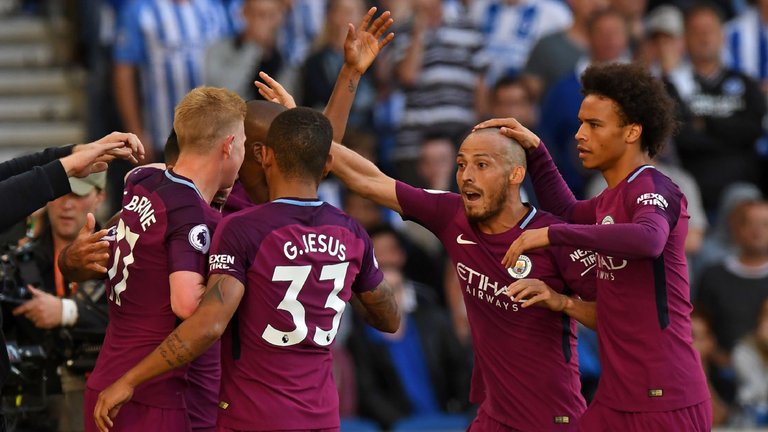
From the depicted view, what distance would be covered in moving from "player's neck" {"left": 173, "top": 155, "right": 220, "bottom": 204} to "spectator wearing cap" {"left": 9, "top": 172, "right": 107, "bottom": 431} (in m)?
1.21

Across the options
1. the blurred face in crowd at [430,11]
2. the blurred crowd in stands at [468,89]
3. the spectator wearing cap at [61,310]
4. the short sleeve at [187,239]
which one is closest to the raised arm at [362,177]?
the short sleeve at [187,239]

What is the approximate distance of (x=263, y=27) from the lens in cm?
1152

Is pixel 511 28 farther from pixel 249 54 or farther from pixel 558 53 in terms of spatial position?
pixel 249 54

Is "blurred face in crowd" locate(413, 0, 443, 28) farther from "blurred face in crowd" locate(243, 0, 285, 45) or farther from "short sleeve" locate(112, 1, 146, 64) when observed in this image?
"short sleeve" locate(112, 1, 146, 64)

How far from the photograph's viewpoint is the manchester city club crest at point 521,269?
20.2 feet

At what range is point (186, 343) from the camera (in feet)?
17.7

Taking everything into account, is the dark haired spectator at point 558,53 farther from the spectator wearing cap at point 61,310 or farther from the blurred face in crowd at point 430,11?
the spectator wearing cap at point 61,310

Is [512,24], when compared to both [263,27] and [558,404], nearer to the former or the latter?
[263,27]

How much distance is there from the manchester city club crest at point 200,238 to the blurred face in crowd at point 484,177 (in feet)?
4.02

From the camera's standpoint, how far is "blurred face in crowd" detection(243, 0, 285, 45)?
11492 mm

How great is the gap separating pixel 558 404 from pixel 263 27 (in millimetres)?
6140

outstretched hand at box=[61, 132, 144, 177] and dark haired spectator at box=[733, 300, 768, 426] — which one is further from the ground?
outstretched hand at box=[61, 132, 144, 177]

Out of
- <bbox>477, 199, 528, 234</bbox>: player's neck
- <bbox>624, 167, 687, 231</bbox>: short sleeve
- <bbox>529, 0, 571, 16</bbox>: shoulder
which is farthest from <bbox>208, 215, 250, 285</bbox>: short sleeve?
<bbox>529, 0, 571, 16</bbox>: shoulder

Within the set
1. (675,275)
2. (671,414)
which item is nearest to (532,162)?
(675,275)
